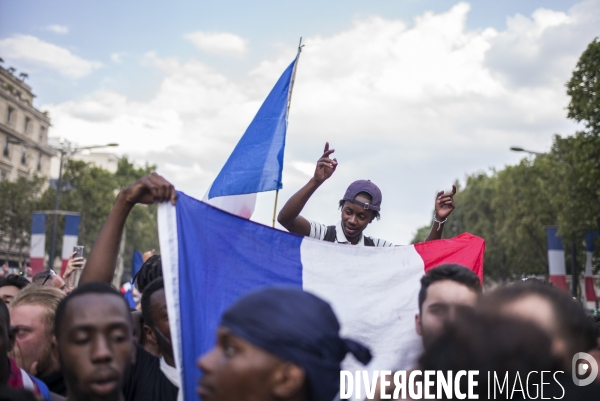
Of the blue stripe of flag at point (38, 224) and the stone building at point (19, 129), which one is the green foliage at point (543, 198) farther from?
the stone building at point (19, 129)

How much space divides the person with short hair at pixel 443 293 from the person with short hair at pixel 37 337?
5.99 ft

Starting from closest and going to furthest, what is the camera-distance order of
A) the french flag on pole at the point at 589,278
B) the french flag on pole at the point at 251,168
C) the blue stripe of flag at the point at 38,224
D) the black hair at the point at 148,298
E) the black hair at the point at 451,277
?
the black hair at the point at 451,277 < the black hair at the point at 148,298 < the french flag on pole at the point at 251,168 < the blue stripe of flag at the point at 38,224 < the french flag on pole at the point at 589,278

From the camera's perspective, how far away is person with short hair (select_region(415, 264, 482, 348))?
114 inches

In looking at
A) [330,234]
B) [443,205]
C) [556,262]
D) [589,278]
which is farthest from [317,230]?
[589,278]

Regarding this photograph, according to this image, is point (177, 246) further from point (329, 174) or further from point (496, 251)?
point (496, 251)

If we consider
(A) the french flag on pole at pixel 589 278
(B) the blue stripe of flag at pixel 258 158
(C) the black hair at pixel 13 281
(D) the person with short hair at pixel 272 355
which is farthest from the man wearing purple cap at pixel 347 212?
(A) the french flag on pole at pixel 589 278

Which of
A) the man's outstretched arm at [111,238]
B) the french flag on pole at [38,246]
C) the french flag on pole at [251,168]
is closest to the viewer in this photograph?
the man's outstretched arm at [111,238]

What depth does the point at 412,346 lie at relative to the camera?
3.55 metres

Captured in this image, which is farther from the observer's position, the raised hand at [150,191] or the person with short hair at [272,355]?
the raised hand at [150,191]

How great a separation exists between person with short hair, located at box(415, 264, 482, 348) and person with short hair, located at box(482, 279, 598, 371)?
0.82 metres

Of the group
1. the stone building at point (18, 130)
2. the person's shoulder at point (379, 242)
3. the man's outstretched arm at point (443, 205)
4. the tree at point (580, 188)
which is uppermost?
the stone building at point (18, 130)

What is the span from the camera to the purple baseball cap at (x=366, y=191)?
4911 mm

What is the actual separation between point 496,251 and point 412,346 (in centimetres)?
4764

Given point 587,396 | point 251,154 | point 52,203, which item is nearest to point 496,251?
point 52,203
